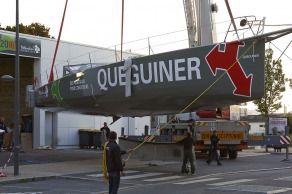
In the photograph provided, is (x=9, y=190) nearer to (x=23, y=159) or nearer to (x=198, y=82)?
(x=198, y=82)

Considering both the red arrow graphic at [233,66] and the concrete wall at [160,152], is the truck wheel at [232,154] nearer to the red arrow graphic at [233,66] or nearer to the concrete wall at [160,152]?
the concrete wall at [160,152]

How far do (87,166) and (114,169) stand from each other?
32.1ft

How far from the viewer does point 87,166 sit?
19.9m

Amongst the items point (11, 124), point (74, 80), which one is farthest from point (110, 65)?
point (11, 124)

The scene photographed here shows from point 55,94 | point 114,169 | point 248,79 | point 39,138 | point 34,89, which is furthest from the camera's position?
point 39,138

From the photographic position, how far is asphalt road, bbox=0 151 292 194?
13250 mm

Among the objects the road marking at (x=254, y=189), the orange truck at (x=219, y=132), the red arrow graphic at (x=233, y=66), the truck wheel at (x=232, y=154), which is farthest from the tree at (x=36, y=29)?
the road marking at (x=254, y=189)

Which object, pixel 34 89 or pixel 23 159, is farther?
pixel 34 89

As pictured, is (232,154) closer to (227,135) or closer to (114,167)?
(227,135)

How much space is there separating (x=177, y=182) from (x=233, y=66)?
144 inches

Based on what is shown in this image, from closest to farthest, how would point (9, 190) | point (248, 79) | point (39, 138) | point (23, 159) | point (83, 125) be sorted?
point (9, 190)
point (248, 79)
point (23, 159)
point (39, 138)
point (83, 125)

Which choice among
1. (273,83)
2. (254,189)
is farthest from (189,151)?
(273,83)

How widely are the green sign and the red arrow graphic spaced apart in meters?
15.5

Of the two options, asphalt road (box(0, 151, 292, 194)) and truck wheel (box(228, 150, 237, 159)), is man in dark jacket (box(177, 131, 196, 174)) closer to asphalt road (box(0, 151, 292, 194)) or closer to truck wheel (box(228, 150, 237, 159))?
asphalt road (box(0, 151, 292, 194))
